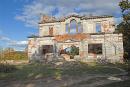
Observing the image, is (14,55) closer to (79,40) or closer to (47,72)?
(79,40)

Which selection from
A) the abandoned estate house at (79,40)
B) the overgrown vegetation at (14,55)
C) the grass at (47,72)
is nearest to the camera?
the grass at (47,72)

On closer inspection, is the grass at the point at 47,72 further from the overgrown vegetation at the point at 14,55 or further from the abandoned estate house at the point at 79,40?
the overgrown vegetation at the point at 14,55

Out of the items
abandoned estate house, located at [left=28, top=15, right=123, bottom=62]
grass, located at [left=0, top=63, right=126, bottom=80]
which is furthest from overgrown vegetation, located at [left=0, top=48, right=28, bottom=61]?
grass, located at [left=0, top=63, right=126, bottom=80]

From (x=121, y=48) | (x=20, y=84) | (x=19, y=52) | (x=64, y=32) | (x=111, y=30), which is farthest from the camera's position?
(x=19, y=52)

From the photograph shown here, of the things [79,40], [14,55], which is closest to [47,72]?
[79,40]

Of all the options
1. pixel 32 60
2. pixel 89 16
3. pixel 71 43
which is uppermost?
pixel 89 16

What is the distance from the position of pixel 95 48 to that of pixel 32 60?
12.5m

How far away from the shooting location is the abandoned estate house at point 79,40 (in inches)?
1522

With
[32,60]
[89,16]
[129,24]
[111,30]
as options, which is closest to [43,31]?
[32,60]

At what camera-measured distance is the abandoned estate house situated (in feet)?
127

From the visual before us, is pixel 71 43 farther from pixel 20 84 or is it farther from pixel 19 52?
pixel 20 84

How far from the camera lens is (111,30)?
4041 centimetres

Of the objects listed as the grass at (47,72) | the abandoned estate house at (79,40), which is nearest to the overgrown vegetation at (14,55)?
the abandoned estate house at (79,40)

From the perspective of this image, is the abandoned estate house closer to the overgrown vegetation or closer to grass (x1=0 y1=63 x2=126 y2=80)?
the overgrown vegetation
